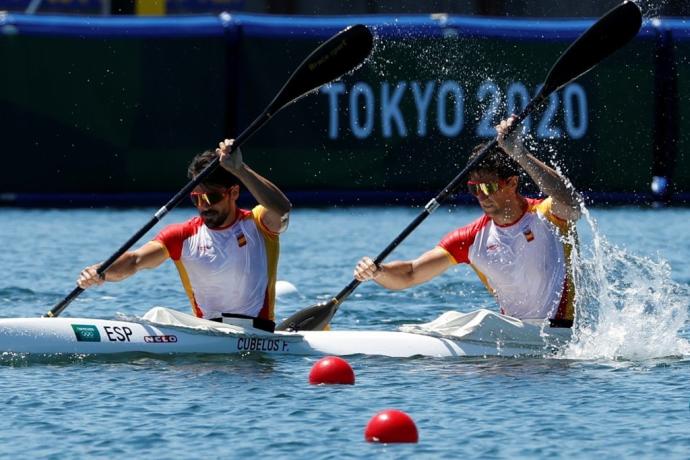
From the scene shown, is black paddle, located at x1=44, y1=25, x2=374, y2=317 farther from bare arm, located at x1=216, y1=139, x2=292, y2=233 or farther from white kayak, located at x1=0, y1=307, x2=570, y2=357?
bare arm, located at x1=216, y1=139, x2=292, y2=233

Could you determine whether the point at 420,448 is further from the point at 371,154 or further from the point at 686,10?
the point at 686,10

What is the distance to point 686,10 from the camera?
2233 centimetres

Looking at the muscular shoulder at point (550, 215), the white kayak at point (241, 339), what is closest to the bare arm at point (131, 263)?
the white kayak at point (241, 339)

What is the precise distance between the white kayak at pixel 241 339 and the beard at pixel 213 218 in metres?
0.54

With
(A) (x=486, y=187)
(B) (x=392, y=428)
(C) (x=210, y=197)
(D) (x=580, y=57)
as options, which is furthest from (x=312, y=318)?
(B) (x=392, y=428)

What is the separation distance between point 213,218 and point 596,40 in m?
2.53

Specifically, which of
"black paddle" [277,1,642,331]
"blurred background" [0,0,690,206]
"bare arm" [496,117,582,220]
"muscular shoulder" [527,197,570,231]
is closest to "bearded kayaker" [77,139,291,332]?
"black paddle" [277,1,642,331]

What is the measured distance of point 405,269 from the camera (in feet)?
31.8

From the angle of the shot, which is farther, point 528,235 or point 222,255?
point 222,255

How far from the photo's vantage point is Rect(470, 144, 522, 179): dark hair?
30.8 ft

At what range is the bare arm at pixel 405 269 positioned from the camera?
31.7 feet

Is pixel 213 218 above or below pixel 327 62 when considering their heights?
below

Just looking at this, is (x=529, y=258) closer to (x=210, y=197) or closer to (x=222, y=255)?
(x=222, y=255)

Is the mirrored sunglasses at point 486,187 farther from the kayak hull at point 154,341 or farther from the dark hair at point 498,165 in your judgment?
the kayak hull at point 154,341
